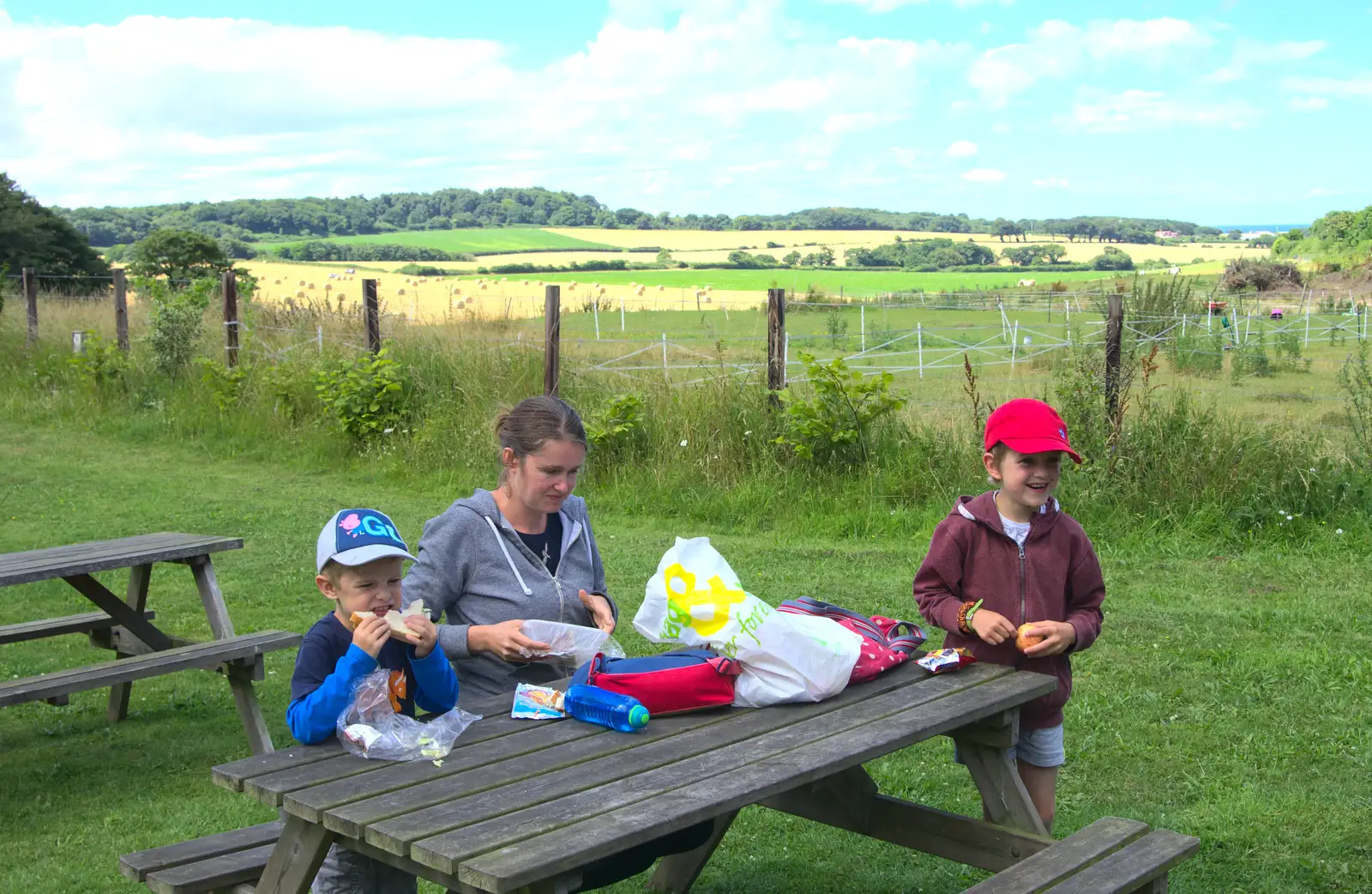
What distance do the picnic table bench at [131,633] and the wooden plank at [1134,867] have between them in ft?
11.3

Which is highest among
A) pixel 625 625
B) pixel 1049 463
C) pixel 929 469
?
pixel 1049 463

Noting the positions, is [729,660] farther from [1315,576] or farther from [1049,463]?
[1315,576]

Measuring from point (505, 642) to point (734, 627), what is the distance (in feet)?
2.19

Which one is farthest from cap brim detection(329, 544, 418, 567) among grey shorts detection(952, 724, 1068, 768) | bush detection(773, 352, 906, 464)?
bush detection(773, 352, 906, 464)

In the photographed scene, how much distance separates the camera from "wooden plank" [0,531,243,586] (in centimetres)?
495

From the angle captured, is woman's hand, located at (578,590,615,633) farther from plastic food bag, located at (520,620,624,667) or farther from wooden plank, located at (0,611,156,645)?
wooden plank, located at (0,611,156,645)

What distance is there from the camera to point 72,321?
65.0ft

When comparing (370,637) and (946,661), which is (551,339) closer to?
(946,661)

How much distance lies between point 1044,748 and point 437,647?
5.99ft

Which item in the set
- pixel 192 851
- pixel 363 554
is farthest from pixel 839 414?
pixel 192 851

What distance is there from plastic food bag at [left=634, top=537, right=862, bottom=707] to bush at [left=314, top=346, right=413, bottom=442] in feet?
32.4

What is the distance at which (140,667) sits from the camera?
189 inches

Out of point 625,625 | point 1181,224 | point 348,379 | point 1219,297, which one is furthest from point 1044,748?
point 1181,224

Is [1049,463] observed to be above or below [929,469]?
above
